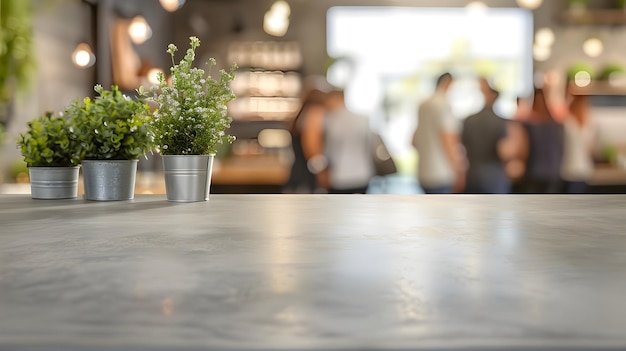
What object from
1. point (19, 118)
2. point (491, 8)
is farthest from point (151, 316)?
point (491, 8)

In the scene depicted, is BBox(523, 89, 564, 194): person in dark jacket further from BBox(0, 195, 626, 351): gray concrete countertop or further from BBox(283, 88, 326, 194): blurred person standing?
BBox(0, 195, 626, 351): gray concrete countertop

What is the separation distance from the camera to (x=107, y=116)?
173 cm

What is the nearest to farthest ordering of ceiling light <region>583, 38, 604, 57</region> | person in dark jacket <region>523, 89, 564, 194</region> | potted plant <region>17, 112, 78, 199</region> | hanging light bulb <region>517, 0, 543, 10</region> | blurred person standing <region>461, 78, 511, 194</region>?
potted plant <region>17, 112, 78, 199</region> → blurred person standing <region>461, 78, 511, 194</region> → person in dark jacket <region>523, 89, 564, 194</region> → hanging light bulb <region>517, 0, 543, 10</region> → ceiling light <region>583, 38, 604, 57</region>

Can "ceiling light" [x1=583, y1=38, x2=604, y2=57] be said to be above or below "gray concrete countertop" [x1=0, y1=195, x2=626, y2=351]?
above

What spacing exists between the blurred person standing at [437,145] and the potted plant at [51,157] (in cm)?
351

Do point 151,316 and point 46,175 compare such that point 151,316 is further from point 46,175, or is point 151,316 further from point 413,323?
point 46,175

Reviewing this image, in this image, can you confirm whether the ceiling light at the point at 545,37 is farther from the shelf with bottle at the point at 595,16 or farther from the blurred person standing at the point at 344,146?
the blurred person standing at the point at 344,146

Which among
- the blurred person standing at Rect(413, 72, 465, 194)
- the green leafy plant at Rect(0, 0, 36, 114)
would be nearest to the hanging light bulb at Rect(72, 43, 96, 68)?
the green leafy plant at Rect(0, 0, 36, 114)

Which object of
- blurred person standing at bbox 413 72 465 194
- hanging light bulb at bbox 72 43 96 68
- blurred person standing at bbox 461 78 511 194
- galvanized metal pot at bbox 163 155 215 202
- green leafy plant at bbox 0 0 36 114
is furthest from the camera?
hanging light bulb at bbox 72 43 96 68

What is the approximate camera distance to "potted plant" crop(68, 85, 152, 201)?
1709mm

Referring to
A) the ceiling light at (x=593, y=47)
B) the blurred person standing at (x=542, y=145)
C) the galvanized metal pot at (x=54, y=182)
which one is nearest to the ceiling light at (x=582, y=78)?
the ceiling light at (x=593, y=47)

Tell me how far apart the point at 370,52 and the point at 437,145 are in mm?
3674

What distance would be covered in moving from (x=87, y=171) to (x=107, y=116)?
0.14 meters

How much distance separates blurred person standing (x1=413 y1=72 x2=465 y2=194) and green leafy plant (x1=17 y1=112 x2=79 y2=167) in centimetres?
352
